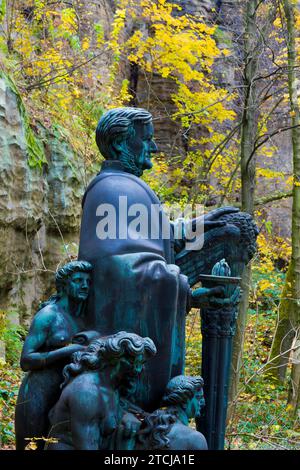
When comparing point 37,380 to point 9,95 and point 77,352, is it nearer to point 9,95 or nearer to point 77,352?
point 77,352

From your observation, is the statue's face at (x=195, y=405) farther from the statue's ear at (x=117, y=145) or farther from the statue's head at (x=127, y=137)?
the statue's ear at (x=117, y=145)

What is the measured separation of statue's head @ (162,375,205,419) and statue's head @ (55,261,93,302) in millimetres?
781

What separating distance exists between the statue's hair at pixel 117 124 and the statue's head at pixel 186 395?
1.65m

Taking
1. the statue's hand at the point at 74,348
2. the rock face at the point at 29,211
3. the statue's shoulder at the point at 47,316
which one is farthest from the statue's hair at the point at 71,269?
the rock face at the point at 29,211

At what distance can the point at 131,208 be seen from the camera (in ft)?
16.4

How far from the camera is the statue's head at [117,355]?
14.6 feet

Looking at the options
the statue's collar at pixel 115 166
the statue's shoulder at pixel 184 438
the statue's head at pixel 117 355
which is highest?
the statue's collar at pixel 115 166

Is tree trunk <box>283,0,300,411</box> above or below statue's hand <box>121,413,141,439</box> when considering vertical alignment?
above

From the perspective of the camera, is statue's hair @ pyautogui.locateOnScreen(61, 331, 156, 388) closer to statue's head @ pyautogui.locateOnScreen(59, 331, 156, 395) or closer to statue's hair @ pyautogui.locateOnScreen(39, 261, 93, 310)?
statue's head @ pyautogui.locateOnScreen(59, 331, 156, 395)

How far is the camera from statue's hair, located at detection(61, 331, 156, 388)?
4.44 metres

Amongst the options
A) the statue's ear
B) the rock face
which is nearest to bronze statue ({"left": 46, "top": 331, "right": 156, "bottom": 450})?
the statue's ear

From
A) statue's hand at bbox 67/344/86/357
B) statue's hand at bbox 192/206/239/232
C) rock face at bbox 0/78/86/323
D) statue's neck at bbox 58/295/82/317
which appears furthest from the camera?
rock face at bbox 0/78/86/323

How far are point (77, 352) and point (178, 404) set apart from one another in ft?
2.33
